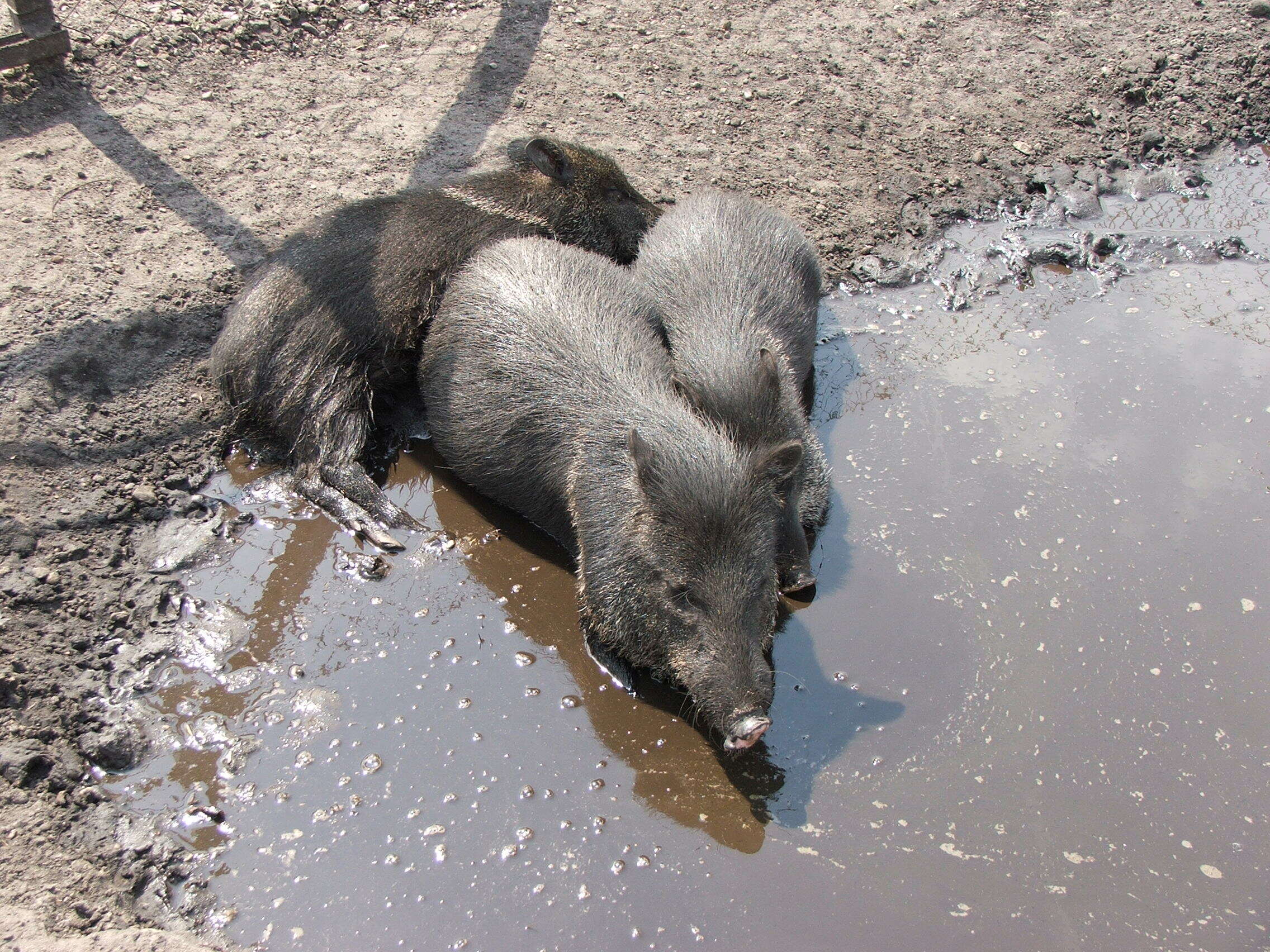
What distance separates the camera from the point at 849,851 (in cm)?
299

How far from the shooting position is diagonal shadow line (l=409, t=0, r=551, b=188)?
5812 mm

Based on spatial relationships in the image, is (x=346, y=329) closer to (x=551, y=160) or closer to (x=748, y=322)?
(x=551, y=160)

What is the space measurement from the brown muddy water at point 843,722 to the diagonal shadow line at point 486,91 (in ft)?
7.16

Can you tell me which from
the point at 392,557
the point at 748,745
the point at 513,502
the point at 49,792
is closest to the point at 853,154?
the point at 513,502

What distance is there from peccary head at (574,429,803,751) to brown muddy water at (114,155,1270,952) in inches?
10.6

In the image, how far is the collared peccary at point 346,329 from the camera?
14.2ft

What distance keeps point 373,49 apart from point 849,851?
19.7 feet

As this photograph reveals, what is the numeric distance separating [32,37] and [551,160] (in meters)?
3.14

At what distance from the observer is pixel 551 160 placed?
5.31 meters

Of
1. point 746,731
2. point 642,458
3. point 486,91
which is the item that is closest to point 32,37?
point 486,91

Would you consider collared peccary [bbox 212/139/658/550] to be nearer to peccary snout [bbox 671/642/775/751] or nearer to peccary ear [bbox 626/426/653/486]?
peccary ear [bbox 626/426/653/486]

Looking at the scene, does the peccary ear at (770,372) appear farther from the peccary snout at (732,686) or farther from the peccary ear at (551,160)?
the peccary ear at (551,160)

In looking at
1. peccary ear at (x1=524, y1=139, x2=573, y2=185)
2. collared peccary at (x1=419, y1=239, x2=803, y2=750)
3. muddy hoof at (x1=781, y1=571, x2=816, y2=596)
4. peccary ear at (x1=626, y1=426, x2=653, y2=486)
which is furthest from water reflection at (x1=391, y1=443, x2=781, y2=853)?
peccary ear at (x1=524, y1=139, x2=573, y2=185)

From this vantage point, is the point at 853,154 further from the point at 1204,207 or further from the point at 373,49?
the point at 373,49
